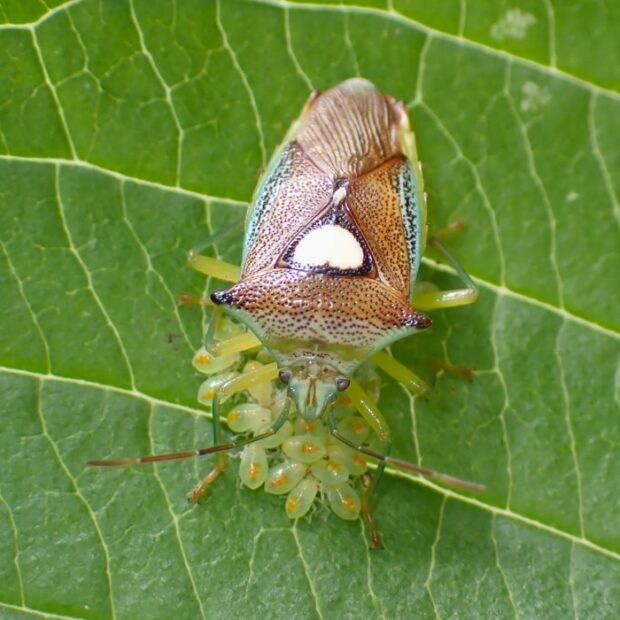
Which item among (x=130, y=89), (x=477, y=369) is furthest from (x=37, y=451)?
(x=477, y=369)

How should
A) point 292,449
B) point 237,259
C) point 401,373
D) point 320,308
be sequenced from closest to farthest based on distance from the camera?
point 320,308, point 292,449, point 401,373, point 237,259

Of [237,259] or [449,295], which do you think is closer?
[449,295]

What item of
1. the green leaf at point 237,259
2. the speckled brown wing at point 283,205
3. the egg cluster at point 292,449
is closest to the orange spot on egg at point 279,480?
the egg cluster at point 292,449

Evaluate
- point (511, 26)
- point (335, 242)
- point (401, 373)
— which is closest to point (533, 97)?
point (511, 26)

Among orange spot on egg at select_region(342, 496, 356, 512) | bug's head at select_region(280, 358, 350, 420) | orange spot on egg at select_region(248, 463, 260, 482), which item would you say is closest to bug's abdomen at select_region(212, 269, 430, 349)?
bug's head at select_region(280, 358, 350, 420)

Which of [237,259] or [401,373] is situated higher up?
[237,259]

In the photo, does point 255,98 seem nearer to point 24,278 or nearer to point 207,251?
point 207,251

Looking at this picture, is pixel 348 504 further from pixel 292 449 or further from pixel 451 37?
pixel 451 37

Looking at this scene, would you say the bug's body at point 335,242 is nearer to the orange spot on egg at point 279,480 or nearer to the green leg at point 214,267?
the green leg at point 214,267
